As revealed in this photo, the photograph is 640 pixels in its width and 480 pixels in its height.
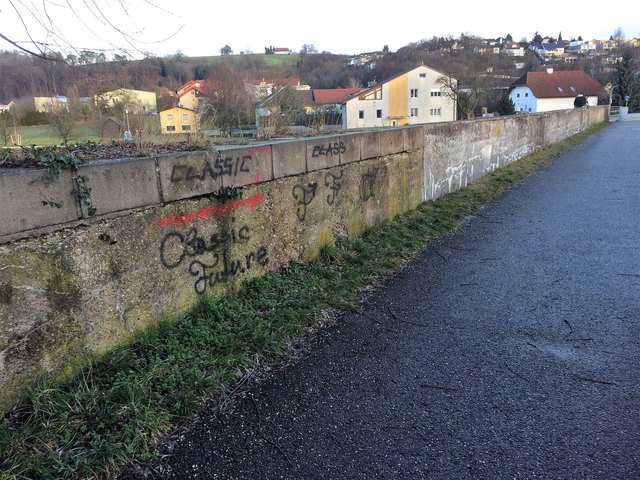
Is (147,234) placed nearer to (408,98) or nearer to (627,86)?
(408,98)

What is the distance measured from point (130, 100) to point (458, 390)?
4.07 meters

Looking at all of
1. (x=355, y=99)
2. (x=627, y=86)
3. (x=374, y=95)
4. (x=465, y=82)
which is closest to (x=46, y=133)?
(x=465, y=82)

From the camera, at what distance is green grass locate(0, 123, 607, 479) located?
2477mm

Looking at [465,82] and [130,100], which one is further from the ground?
[465,82]

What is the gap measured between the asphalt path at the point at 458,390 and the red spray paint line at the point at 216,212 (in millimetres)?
1294

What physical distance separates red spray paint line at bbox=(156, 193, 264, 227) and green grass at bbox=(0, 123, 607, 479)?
0.68 meters

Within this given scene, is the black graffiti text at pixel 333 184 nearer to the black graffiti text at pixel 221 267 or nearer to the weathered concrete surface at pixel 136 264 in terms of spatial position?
the weathered concrete surface at pixel 136 264

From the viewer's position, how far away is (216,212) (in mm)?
4125

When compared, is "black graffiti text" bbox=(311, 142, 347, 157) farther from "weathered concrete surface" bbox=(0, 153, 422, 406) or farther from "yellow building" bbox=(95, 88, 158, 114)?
"yellow building" bbox=(95, 88, 158, 114)

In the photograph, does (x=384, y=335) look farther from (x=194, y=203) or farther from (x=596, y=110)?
(x=596, y=110)

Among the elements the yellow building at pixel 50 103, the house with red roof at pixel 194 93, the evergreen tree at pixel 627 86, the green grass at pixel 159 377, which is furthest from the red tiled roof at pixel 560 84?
the yellow building at pixel 50 103

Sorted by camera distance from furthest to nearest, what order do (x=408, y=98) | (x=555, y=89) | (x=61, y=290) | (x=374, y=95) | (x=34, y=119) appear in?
(x=555, y=89) < (x=408, y=98) < (x=374, y=95) < (x=34, y=119) < (x=61, y=290)

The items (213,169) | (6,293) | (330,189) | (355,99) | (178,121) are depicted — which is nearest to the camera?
(6,293)

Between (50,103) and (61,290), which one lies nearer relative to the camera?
(61,290)
